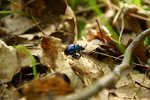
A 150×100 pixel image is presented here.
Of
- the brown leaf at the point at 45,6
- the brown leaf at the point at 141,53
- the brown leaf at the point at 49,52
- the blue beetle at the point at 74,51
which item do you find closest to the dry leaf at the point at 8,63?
the brown leaf at the point at 49,52

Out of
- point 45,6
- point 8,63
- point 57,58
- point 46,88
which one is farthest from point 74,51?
point 45,6

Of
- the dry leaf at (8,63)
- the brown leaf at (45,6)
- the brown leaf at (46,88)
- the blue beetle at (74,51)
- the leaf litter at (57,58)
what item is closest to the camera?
the brown leaf at (46,88)

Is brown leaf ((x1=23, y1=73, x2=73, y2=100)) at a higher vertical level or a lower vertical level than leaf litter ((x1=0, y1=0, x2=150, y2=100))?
higher

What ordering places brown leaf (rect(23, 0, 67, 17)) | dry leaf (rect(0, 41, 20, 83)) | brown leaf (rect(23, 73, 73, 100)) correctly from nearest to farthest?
brown leaf (rect(23, 73, 73, 100))
dry leaf (rect(0, 41, 20, 83))
brown leaf (rect(23, 0, 67, 17))

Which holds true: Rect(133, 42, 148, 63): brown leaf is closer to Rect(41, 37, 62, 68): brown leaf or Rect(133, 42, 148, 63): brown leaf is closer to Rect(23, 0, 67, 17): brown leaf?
Rect(41, 37, 62, 68): brown leaf

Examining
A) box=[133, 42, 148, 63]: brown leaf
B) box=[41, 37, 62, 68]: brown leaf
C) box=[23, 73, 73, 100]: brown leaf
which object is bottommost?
box=[133, 42, 148, 63]: brown leaf

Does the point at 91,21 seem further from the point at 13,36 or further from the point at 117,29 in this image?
the point at 13,36

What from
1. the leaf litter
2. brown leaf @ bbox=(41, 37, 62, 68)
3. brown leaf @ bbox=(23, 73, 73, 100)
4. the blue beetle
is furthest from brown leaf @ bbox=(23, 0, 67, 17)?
brown leaf @ bbox=(23, 73, 73, 100)

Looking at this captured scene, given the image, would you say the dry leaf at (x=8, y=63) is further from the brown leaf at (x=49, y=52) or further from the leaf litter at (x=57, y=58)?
the brown leaf at (x=49, y=52)

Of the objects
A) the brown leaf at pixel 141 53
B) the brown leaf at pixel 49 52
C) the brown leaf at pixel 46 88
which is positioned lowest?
the brown leaf at pixel 141 53
